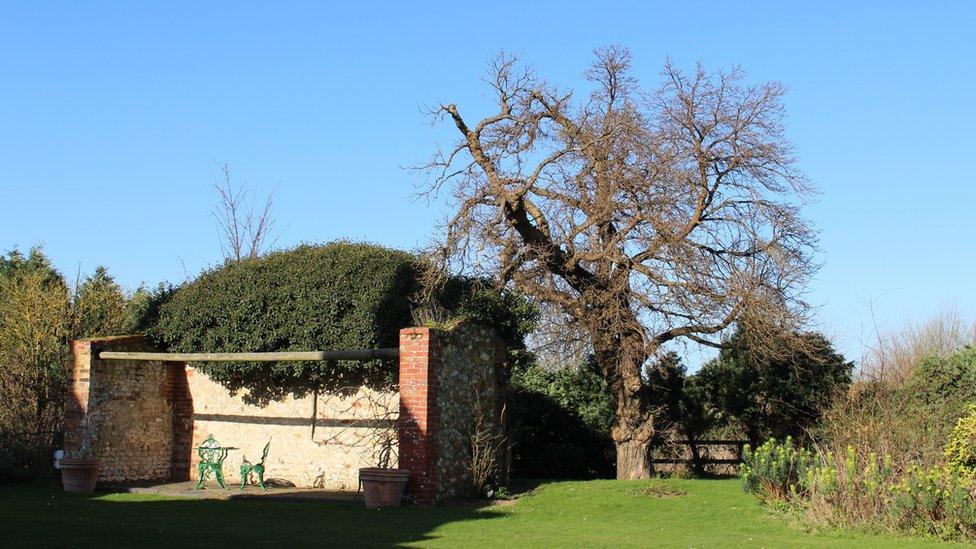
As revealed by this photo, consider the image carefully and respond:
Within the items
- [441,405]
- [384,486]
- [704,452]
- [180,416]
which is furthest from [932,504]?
[180,416]

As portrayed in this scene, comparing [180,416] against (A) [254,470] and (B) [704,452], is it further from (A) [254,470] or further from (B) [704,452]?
(B) [704,452]

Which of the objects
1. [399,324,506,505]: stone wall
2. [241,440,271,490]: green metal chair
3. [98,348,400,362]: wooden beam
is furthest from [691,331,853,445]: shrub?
[241,440,271,490]: green metal chair

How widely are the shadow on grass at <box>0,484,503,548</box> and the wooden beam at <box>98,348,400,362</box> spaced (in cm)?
219

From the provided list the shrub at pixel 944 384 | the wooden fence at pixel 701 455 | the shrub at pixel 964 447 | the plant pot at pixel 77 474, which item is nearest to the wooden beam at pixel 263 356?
the plant pot at pixel 77 474

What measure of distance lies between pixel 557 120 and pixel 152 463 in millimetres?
9821

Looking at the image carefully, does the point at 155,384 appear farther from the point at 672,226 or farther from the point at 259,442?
the point at 672,226

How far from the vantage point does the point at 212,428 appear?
59.9 feet

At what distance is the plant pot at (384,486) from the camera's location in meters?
13.8

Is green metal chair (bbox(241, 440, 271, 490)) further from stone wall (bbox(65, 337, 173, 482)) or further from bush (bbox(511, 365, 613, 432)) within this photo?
bush (bbox(511, 365, 613, 432))

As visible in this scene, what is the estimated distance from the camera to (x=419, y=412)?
14016 millimetres

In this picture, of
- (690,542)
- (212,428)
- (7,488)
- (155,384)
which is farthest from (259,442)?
(690,542)

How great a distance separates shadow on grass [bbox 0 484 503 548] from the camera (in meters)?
10.6

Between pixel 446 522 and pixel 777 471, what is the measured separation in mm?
4546

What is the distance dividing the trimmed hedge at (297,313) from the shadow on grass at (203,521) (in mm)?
2729
